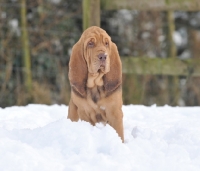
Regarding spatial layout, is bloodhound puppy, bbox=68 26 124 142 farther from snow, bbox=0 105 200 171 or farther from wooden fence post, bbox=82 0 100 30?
wooden fence post, bbox=82 0 100 30

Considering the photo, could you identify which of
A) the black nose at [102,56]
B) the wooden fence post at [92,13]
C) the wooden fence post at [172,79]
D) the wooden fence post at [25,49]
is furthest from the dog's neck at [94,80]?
the wooden fence post at [25,49]

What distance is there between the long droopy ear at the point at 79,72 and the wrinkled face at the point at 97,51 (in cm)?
6

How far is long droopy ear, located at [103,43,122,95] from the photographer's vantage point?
3.96 metres

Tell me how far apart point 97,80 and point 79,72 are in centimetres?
16

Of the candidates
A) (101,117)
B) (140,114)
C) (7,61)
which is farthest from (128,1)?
(7,61)

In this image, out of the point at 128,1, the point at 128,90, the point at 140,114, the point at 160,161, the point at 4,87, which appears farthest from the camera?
the point at 4,87

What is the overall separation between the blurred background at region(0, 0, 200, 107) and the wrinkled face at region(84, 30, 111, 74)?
4104mm

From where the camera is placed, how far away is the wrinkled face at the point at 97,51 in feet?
12.6

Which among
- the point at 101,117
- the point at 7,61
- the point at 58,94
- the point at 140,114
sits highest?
the point at 101,117

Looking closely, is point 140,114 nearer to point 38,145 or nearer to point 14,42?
point 38,145

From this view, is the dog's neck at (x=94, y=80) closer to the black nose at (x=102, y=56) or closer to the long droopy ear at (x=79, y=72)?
the long droopy ear at (x=79, y=72)

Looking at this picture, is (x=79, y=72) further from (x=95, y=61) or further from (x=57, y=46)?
(x=57, y=46)

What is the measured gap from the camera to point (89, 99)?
3977mm

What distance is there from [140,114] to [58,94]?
3.50m
